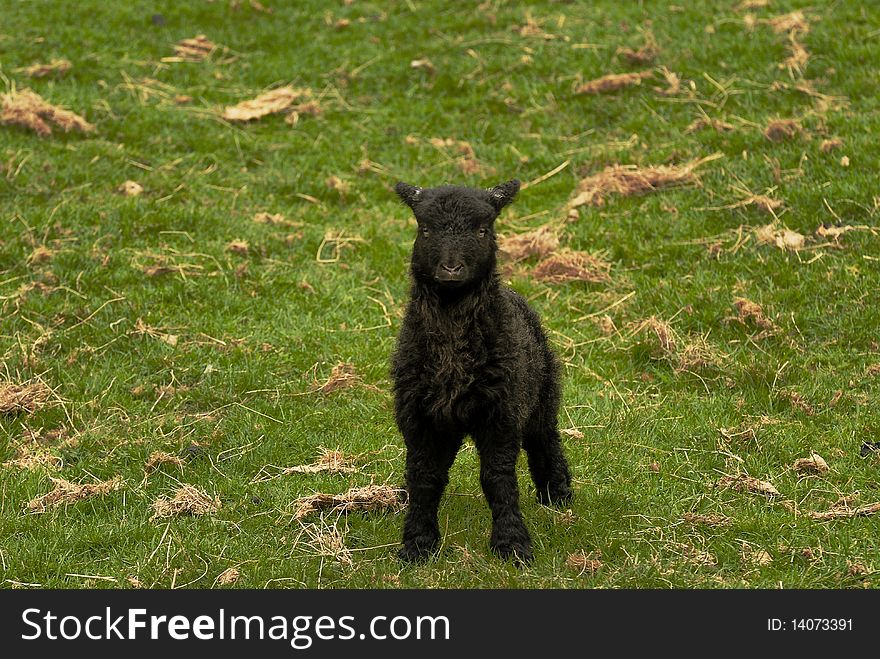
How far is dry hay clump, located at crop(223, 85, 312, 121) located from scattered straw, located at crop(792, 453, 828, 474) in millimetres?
11706

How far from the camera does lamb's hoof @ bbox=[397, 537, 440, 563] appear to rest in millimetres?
8594

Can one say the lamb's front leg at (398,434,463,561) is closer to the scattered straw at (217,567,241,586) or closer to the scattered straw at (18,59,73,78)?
the scattered straw at (217,567,241,586)

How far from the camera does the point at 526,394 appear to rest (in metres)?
8.73

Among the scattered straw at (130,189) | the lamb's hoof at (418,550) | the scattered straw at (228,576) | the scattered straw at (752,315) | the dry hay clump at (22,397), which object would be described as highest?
the lamb's hoof at (418,550)

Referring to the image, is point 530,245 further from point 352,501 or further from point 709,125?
point 352,501

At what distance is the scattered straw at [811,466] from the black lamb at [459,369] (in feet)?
10.3

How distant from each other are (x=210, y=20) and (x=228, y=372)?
11625 mm

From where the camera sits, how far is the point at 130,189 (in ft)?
54.1

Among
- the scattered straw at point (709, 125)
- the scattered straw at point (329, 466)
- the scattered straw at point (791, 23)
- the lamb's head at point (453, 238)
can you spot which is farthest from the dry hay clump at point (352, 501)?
the scattered straw at point (791, 23)

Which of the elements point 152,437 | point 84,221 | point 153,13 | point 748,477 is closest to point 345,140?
point 84,221

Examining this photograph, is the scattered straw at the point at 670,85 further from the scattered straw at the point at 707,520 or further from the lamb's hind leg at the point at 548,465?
the scattered straw at the point at 707,520

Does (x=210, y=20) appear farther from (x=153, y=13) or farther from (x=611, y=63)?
(x=611, y=63)

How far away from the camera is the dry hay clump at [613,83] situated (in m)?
18.6

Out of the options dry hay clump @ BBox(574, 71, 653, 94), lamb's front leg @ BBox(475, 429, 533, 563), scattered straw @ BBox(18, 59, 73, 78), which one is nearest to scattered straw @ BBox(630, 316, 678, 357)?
lamb's front leg @ BBox(475, 429, 533, 563)
